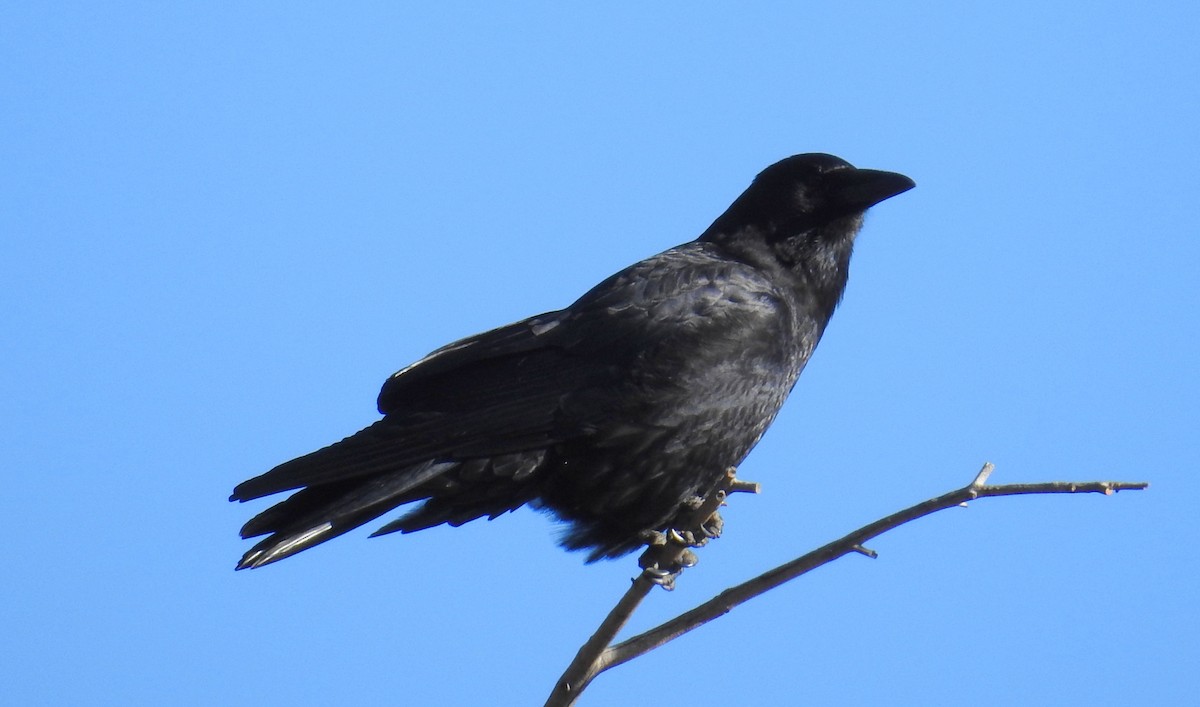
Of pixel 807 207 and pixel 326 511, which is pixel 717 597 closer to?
pixel 326 511

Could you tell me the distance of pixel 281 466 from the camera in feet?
16.1

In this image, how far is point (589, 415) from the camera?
5344mm

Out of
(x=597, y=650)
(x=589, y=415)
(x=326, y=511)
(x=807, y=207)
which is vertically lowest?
(x=597, y=650)

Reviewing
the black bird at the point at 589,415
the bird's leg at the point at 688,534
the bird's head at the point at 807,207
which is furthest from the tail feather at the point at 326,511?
the bird's head at the point at 807,207

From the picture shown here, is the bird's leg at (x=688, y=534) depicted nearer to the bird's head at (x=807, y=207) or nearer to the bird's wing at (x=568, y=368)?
the bird's wing at (x=568, y=368)

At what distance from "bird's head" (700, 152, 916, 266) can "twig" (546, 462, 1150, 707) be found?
7.50ft

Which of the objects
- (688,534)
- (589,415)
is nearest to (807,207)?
(589,415)

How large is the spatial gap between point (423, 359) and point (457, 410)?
13.7 inches

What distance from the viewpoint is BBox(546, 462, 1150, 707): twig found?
145 inches

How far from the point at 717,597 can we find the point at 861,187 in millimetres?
2791

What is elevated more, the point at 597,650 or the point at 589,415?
the point at 589,415

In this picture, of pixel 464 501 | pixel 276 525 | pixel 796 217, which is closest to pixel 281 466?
pixel 276 525

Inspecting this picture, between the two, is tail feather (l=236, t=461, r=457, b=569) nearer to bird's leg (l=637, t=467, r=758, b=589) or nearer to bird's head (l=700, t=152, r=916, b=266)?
bird's leg (l=637, t=467, r=758, b=589)

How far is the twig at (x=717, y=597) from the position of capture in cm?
369
